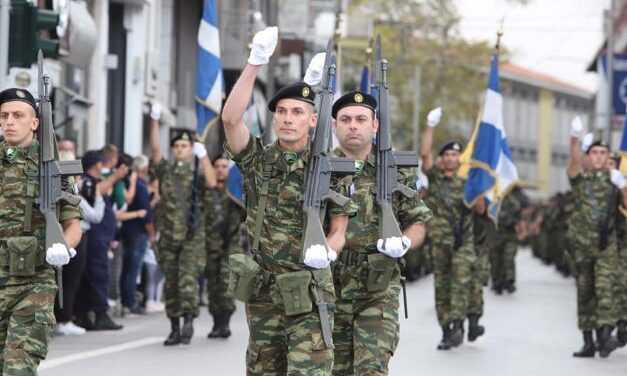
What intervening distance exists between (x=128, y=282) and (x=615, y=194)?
234 inches

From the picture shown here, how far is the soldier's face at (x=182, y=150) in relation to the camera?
562 inches

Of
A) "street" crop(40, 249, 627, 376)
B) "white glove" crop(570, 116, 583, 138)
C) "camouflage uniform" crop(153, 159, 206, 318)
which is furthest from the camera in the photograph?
"camouflage uniform" crop(153, 159, 206, 318)

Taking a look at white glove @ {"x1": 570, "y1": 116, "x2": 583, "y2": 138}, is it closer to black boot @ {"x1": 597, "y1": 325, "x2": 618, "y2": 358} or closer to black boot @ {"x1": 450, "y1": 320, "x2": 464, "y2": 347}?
black boot @ {"x1": 597, "y1": 325, "x2": 618, "y2": 358}

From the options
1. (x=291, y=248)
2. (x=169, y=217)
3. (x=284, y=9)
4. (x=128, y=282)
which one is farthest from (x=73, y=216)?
(x=284, y=9)

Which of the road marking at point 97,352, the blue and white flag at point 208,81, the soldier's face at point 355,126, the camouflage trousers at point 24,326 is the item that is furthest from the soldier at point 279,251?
the blue and white flag at point 208,81

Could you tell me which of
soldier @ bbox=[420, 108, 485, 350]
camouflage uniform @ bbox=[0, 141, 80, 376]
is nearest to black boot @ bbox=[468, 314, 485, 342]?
soldier @ bbox=[420, 108, 485, 350]

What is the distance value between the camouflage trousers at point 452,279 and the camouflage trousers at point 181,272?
2.30 meters

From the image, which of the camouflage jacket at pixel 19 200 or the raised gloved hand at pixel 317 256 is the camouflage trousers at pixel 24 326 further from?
the raised gloved hand at pixel 317 256

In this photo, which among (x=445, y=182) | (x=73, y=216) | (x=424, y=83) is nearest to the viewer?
(x=73, y=216)

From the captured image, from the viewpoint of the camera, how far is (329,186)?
7609 mm

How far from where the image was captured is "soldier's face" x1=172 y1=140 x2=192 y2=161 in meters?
14.3

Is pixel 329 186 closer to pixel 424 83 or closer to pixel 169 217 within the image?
pixel 169 217

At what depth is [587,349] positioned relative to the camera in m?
14.1

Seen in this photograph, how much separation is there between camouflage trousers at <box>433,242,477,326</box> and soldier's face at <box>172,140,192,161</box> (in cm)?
256
